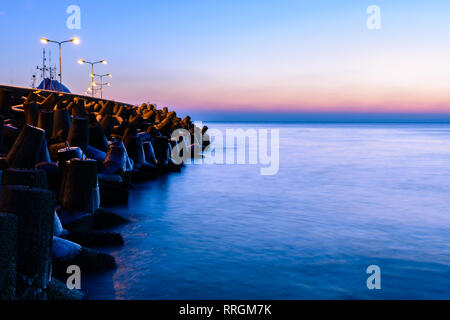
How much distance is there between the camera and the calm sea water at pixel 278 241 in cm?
695

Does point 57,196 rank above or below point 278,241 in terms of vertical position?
above

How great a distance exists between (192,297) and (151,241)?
2.79 metres

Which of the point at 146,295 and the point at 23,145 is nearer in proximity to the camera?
the point at 146,295

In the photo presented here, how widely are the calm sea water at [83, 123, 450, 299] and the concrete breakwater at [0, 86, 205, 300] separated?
497 millimetres

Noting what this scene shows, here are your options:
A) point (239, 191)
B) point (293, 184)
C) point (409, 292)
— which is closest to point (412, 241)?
point (409, 292)

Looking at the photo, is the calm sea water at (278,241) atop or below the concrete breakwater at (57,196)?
below

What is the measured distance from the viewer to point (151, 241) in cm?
920

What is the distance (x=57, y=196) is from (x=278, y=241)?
435cm

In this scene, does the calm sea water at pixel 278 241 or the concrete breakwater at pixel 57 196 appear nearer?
the concrete breakwater at pixel 57 196

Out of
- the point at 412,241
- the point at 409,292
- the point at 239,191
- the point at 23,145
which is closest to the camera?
the point at 409,292

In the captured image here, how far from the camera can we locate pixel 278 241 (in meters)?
A: 9.65

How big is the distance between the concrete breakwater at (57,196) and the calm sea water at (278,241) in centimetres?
50
